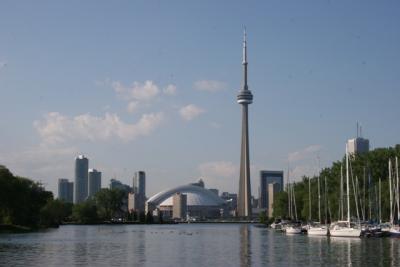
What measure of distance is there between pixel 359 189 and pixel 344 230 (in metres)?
29.1

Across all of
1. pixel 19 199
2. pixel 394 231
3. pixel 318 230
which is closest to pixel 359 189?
pixel 318 230

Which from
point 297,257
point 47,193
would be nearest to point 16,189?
point 47,193

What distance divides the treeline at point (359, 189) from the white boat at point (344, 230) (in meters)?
8.08

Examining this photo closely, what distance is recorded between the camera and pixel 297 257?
200ft

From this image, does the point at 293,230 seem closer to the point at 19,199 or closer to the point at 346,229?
the point at 346,229

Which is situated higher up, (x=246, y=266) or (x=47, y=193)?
(x=47, y=193)

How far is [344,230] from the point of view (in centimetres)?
9125

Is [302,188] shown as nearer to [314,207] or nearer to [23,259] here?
[314,207]

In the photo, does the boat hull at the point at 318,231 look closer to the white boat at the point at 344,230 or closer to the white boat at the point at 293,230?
the white boat at the point at 344,230

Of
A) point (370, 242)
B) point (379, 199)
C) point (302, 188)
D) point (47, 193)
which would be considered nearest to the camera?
point (370, 242)

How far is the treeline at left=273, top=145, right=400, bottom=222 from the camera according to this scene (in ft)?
366

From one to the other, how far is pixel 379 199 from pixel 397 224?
12345mm

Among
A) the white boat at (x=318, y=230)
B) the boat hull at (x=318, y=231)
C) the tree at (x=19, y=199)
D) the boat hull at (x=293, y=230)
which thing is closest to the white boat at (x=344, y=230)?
the boat hull at (x=318, y=231)

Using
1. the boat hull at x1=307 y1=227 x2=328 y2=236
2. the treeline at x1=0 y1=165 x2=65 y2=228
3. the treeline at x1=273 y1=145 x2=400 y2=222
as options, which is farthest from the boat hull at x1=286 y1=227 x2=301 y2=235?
the treeline at x1=0 y1=165 x2=65 y2=228
